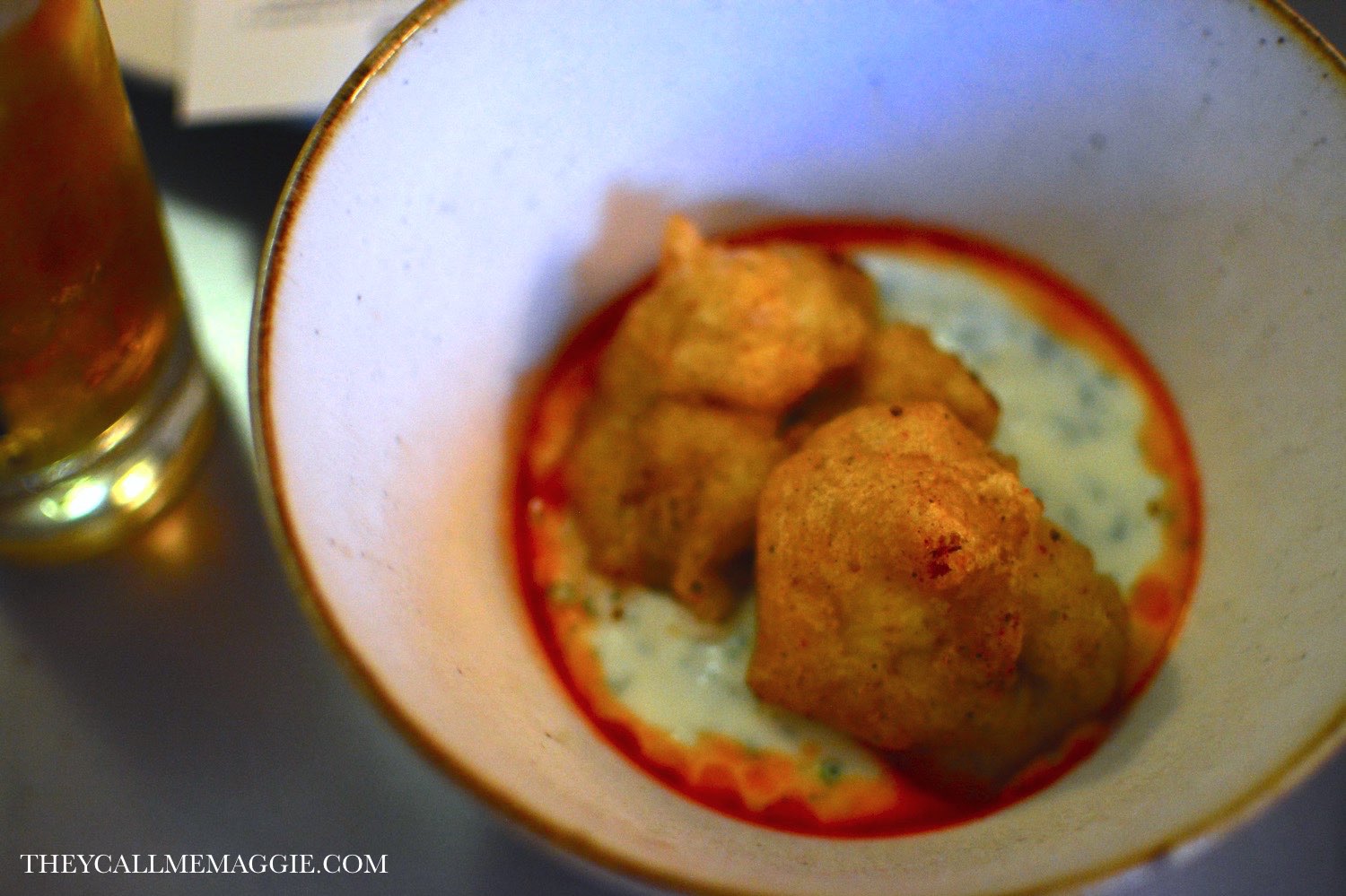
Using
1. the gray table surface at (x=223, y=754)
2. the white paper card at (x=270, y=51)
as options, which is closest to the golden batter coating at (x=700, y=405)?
the gray table surface at (x=223, y=754)

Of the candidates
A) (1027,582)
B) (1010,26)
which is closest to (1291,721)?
(1027,582)

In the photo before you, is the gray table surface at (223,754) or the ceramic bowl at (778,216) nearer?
the ceramic bowl at (778,216)

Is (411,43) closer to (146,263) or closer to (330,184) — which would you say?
(330,184)

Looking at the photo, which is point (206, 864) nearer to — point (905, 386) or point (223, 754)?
point (223, 754)

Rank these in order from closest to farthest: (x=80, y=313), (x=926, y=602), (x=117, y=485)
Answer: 1. (x=926, y=602)
2. (x=80, y=313)
3. (x=117, y=485)

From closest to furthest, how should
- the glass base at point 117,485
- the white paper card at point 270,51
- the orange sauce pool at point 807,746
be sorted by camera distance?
the orange sauce pool at point 807,746
the glass base at point 117,485
the white paper card at point 270,51

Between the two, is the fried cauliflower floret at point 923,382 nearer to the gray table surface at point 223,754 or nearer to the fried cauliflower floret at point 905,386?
the fried cauliflower floret at point 905,386

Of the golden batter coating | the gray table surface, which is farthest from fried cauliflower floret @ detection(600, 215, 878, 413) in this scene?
the gray table surface

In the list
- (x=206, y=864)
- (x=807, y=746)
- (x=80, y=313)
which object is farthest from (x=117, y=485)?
(x=807, y=746)
